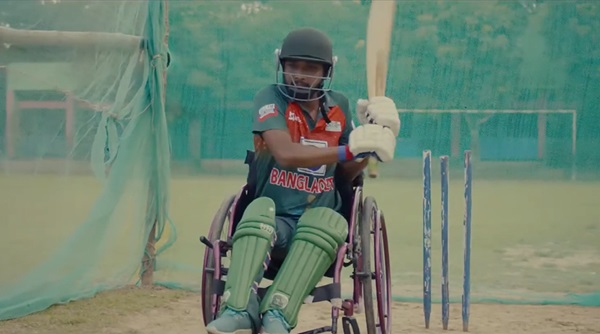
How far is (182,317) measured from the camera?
5.49 meters

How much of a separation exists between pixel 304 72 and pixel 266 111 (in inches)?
9.8

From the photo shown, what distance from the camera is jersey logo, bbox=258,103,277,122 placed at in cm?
387

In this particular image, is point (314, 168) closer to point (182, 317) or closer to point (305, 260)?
point (305, 260)

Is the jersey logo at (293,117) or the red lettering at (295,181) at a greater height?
the jersey logo at (293,117)

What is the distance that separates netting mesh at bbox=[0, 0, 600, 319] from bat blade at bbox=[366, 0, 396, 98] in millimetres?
1957

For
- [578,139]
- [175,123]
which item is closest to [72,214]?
[175,123]

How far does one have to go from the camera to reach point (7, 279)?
199 inches

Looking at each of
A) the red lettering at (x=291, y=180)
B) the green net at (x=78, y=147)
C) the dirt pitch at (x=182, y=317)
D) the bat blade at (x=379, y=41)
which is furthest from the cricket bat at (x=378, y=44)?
the green net at (x=78, y=147)

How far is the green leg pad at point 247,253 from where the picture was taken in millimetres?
3531

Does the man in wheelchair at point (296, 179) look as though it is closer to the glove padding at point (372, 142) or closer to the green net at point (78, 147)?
the glove padding at point (372, 142)

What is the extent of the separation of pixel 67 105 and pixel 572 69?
111 inches

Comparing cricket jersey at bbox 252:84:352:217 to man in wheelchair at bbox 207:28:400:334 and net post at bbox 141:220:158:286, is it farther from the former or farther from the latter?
net post at bbox 141:220:158:286

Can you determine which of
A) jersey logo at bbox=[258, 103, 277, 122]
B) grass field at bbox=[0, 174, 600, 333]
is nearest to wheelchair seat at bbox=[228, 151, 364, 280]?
jersey logo at bbox=[258, 103, 277, 122]

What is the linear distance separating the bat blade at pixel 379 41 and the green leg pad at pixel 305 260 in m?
0.60
